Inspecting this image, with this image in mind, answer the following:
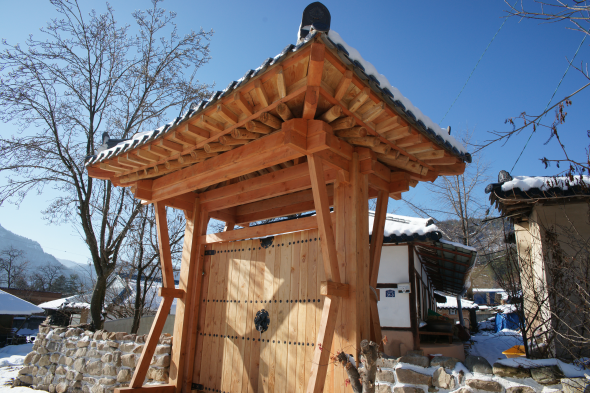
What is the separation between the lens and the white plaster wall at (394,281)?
6.25 metres

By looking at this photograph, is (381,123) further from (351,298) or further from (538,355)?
(538,355)

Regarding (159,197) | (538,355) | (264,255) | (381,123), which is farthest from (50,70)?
(538,355)

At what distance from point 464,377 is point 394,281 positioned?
369 centimetres

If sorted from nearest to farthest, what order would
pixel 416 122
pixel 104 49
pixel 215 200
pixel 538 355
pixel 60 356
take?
1. pixel 416 122
2. pixel 538 355
3. pixel 215 200
4. pixel 60 356
5. pixel 104 49

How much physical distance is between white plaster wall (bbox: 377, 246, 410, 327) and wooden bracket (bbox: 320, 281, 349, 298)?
3.58 m

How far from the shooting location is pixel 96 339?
5254mm

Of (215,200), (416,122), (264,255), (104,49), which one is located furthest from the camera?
(104,49)

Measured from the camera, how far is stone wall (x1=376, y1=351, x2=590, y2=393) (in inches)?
104

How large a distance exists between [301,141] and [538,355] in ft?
10.2

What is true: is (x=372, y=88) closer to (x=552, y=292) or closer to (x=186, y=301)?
(x=552, y=292)

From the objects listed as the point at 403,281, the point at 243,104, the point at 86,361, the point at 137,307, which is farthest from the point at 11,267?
the point at 243,104

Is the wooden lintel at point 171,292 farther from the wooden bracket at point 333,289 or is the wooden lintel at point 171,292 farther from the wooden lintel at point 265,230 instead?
the wooden bracket at point 333,289

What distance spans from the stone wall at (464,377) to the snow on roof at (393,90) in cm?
187

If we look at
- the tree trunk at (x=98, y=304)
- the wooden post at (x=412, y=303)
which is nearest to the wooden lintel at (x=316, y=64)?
the wooden post at (x=412, y=303)
